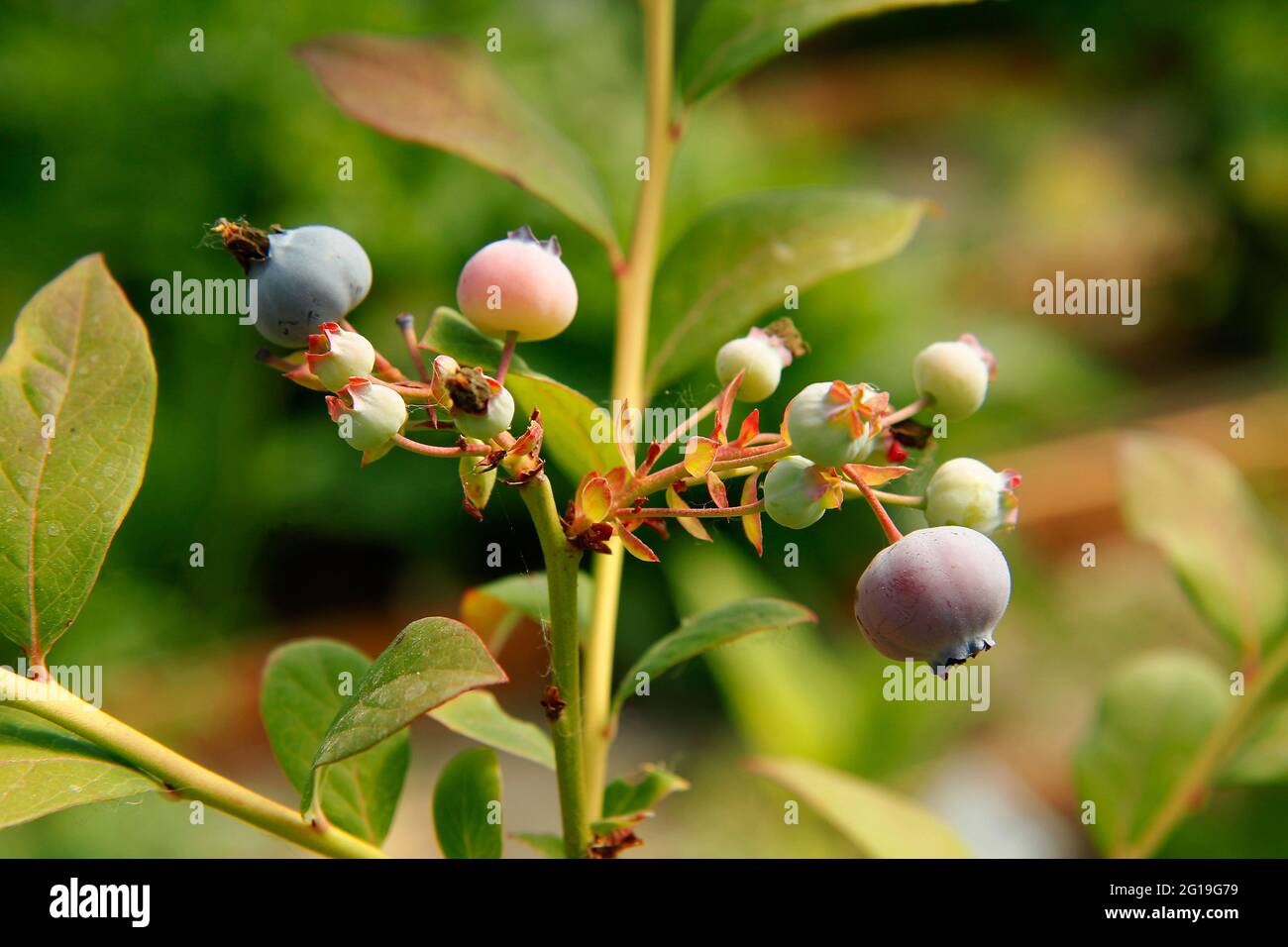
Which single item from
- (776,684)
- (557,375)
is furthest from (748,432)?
(557,375)

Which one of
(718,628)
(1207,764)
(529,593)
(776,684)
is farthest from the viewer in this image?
(776,684)

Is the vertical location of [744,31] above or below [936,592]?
above

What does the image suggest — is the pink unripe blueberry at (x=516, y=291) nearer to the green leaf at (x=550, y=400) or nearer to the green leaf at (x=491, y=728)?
the green leaf at (x=550, y=400)

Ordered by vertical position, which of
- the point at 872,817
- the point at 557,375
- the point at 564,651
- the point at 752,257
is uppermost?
the point at 557,375

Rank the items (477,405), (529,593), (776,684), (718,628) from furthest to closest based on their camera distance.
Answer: (776,684) → (529,593) → (718,628) → (477,405)

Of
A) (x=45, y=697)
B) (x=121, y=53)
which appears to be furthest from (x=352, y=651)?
(x=121, y=53)

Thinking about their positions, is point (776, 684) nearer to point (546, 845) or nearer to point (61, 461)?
point (546, 845)

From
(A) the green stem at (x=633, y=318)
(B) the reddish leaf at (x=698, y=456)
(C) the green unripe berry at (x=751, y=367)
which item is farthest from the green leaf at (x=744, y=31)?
(B) the reddish leaf at (x=698, y=456)

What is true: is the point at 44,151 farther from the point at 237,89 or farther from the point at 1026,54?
the point at 1026,54
